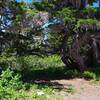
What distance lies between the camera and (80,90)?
49.2ft

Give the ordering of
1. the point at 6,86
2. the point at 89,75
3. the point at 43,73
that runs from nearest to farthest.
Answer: the point at 6,86 → the point at 89,75 → the point at 43,73

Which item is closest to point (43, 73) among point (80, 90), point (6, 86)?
point (80, 90)

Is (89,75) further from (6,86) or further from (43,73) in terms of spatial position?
(6,86)

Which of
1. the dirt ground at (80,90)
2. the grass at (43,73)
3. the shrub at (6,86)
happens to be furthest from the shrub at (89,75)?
the shrub at (6,86)

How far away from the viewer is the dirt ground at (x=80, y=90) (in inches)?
518

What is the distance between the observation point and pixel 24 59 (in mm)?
22688

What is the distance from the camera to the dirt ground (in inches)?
518

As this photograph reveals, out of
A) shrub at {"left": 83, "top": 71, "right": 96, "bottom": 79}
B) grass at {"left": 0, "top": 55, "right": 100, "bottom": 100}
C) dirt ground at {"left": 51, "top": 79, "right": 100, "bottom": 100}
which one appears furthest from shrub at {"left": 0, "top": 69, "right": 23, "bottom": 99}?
shrub at {"left": 83, "top": 71, "right": 96, "bottom": 79}

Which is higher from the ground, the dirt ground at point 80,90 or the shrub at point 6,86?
the shrub at point 6,86

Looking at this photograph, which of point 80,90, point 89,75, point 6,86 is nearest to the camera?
point 6,86

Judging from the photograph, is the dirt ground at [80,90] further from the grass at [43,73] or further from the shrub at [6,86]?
the shrub at [6,86]

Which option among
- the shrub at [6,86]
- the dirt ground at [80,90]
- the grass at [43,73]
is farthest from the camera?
the grass at [43,73]

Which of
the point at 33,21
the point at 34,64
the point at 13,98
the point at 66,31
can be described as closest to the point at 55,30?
the point at 66,31

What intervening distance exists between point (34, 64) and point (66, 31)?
5204mm
